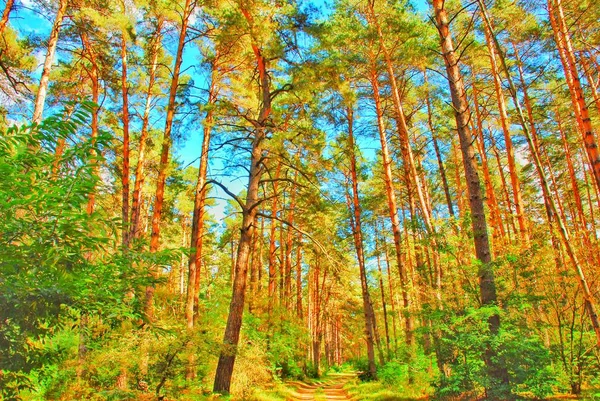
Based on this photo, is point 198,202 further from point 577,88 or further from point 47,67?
point 577,88

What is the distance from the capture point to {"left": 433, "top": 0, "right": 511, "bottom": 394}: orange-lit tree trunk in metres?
4.41

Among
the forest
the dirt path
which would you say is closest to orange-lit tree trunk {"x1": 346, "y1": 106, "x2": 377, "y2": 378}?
the forest

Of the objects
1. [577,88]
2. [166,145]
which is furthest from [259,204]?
[577,88]

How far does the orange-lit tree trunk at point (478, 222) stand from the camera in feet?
14.5

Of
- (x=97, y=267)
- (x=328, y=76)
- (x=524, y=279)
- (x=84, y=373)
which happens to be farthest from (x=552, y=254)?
(x=84, y=373)

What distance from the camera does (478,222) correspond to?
4.78 m

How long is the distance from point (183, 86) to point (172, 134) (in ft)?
4.45

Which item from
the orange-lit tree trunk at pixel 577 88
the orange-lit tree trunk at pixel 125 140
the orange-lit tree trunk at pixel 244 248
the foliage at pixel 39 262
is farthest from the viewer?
the orange-lit tree trunk at pixel 125 140

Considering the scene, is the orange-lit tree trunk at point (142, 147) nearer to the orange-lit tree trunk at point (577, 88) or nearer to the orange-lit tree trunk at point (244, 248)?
the orange-lit tree trunk at point (244, 248)

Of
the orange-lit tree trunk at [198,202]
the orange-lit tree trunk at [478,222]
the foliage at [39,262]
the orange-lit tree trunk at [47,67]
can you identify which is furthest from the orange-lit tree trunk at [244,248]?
the orange-lit tree trunk at [47,67]

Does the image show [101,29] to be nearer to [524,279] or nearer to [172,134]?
[172,134]

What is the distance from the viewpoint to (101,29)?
30.7ft

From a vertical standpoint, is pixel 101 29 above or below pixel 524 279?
above

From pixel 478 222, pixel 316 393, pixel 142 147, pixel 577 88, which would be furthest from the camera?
pixel 316 393
